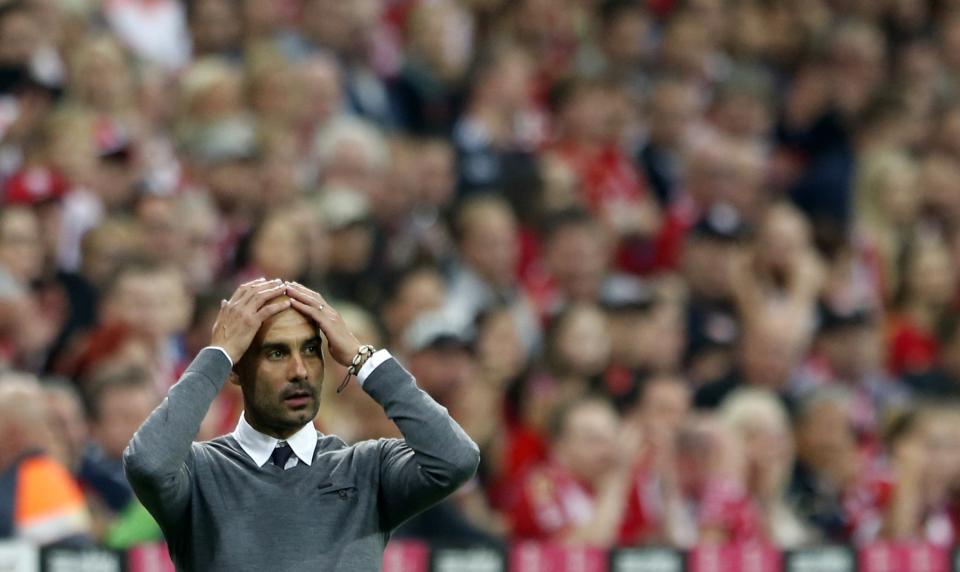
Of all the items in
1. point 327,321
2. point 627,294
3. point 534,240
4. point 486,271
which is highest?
point 534,240

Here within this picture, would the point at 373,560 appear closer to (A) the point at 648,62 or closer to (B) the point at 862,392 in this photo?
(B) the point at 862,392

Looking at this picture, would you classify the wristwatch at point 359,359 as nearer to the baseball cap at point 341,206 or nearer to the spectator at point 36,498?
the spectator at point 36,498

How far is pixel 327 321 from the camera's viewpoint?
12.4 feet

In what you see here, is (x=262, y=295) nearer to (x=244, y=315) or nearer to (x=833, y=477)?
(x=244, y=315)

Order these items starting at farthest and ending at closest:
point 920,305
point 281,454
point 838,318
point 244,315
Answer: point 920,305 < point 838,318 < point 281,454 < point 244,315


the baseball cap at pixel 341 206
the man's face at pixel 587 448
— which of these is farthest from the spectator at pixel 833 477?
the baseball cap at pixel 341 206

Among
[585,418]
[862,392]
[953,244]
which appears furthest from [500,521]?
[953,244]

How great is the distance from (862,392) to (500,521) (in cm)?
277

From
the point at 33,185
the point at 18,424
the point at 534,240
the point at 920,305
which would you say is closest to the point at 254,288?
the point at 18,424

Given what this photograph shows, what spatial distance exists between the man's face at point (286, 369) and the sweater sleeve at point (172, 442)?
8 centimetres

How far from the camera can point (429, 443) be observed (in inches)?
149

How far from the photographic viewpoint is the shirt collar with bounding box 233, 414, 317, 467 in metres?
3.86

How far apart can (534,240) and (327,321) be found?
214 inches

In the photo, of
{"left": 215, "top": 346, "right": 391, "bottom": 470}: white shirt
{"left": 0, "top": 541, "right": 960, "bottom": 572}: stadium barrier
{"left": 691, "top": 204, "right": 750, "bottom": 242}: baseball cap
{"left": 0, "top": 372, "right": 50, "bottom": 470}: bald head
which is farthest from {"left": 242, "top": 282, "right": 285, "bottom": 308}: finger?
{"left": 691, "top": 204, "right": 750, "bottom": 242}: baseball cap
